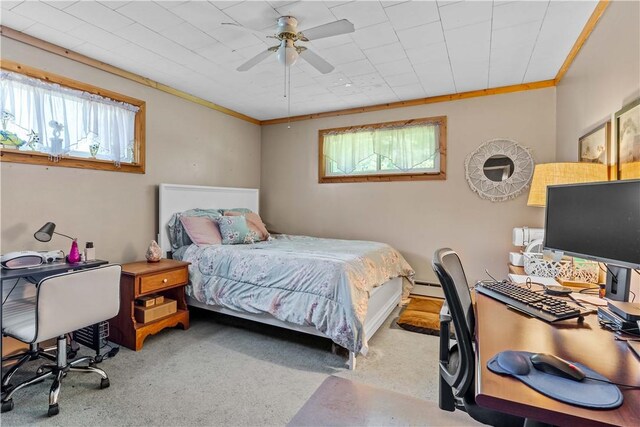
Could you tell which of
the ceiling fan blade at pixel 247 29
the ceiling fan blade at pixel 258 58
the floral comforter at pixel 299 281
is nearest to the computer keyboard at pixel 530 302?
the floral comforter at pixel 299 281

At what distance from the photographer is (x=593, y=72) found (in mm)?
2320

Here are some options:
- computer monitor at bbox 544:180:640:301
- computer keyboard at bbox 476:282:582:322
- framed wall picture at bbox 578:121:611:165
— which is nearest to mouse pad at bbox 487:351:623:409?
computer keyboard at bbox 476:282:582:322

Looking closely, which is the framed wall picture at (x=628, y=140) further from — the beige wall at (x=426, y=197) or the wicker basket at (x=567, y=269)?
the beige wall at (x=426, y=197)

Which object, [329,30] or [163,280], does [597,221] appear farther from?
[163,280]

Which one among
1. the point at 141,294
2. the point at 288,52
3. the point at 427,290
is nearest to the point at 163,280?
the point at 141,294

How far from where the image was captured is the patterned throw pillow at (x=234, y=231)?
3600 millimetres

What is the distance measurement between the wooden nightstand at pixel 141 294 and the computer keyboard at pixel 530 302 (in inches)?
101

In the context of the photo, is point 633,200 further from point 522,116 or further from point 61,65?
point 61,65

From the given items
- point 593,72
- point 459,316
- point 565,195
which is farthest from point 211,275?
point 593,72

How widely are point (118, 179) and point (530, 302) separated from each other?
3.52 m

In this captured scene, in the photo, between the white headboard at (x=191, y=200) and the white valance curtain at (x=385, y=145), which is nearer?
the white headboard at (x=191, y=200)

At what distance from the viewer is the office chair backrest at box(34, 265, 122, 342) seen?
1.76 m

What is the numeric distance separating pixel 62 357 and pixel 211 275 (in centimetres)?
126

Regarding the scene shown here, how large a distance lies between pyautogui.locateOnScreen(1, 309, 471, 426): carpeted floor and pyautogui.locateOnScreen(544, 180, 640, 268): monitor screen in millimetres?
1254
